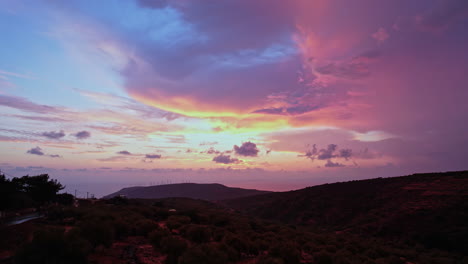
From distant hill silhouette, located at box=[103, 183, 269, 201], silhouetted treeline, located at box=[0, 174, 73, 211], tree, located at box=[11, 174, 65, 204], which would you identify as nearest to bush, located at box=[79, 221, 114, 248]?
silhouetted treeline, located at box=[0, 174, 73, 211]

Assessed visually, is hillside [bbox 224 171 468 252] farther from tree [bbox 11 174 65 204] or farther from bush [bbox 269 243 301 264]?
tree [bbox 11 174 65 204]

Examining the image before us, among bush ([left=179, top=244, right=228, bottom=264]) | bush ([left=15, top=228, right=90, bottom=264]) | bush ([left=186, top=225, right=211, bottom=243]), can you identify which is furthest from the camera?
bush ([left=186, top=225, right=211, bottom=243])

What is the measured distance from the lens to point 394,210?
127 ft

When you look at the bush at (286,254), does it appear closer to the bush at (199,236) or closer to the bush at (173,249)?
the bush at (199,236)

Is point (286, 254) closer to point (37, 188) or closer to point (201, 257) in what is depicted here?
point (201, 257)

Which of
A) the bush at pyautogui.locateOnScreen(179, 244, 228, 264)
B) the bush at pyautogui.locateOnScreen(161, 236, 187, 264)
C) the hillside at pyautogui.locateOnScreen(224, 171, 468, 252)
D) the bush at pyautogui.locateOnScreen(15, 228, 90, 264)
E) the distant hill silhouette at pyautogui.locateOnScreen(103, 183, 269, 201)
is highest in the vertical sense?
the bush at pyautogui.locateOnScreen(15, 228, 90, 264)

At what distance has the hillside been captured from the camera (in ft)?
95.9

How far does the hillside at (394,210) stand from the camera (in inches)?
1151

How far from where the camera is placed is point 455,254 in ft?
73.9

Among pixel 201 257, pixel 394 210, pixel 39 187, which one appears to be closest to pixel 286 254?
pixel 201 257

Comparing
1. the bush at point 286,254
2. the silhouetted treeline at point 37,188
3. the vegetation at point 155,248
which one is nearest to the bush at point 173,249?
the vegetation at point 155,248

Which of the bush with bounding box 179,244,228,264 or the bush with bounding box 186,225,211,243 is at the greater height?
the bush with bounding box 179,244,228,264

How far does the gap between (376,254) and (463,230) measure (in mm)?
16676

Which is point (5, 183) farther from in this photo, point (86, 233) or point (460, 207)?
point (460, 207)
